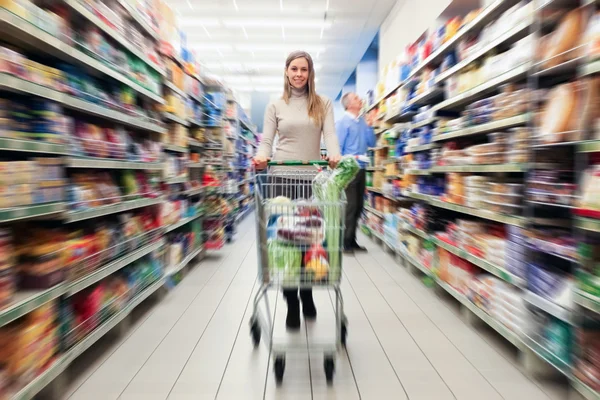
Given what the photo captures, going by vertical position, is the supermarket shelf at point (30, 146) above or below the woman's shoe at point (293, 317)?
above

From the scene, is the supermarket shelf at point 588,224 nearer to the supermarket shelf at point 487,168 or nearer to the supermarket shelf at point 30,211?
the supermarket shelf at point 487,168

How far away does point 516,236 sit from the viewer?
209 centimetres

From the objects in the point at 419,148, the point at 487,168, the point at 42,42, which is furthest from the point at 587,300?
the point at 42,42

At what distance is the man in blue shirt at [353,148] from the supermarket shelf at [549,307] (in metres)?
2.86

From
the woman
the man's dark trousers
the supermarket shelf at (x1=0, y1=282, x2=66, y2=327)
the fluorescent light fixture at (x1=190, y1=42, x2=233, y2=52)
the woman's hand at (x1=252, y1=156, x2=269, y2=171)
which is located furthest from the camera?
the fluorescent light fixture at (x1=190, y1=42, x2=233, y2=52)

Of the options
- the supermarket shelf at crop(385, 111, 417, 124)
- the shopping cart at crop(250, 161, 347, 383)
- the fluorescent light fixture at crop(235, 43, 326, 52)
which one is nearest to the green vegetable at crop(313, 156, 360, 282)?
the shopping cart at crop(250, 161, 347, 383)

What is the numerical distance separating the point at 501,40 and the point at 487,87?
264 millimetres

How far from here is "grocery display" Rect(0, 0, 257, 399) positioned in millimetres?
1539

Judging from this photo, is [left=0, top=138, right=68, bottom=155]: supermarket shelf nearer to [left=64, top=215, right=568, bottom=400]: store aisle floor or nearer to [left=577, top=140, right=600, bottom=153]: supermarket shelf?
[left=64, top=215, right=568, bottom=400]: store aisle floor

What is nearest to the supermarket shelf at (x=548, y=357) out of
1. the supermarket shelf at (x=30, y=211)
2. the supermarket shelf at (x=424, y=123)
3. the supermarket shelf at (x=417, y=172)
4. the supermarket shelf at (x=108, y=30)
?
the supermarket shelf at (x=417, y=172)

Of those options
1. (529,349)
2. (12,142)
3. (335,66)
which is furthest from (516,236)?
(335,66)

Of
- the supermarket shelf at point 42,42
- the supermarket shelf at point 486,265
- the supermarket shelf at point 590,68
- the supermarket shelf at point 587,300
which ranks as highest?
the supermarket shelf at point 42,42

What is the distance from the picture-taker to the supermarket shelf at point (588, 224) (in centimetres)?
149

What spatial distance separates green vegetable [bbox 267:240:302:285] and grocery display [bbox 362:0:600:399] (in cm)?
110
